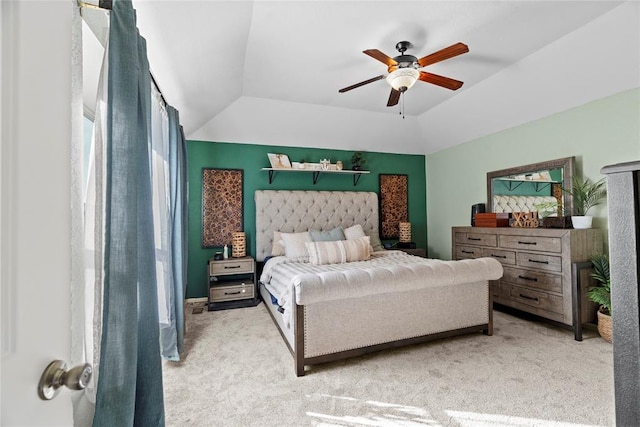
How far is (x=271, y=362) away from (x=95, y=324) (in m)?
1.46

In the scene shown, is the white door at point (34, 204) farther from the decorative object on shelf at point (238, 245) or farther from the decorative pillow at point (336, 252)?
the decorative object on shelf at point (238, 245)

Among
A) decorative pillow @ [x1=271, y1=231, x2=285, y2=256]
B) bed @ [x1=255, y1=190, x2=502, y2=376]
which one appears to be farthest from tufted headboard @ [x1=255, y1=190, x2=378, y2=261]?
bed @ [x1=255, y1=190, x2=502, y2=376]

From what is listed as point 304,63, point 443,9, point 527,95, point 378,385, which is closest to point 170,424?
point 378,385

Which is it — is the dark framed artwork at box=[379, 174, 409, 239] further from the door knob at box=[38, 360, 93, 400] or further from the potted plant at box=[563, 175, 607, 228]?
the door knob at box=[38, 360, 93, 400]

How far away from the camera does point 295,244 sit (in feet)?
12.7

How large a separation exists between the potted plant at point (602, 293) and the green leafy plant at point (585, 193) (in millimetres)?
556

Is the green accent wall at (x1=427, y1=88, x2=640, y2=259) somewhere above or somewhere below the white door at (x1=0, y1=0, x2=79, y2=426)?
above

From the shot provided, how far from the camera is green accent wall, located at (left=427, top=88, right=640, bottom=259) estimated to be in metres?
2.76

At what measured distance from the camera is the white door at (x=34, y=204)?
0.46 m

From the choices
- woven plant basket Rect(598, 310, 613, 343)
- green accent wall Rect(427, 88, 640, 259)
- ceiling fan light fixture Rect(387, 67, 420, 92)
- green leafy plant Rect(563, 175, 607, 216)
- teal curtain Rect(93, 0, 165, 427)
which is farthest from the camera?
green leafy plant Rect(563, 175, 607, 216)

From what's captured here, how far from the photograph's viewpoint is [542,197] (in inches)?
135

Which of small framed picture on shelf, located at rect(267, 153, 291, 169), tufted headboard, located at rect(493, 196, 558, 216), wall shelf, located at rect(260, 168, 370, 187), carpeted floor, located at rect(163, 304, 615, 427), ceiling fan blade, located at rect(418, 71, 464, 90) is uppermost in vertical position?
ceiling fan blade, located at rect(418, 71, 464, 90)

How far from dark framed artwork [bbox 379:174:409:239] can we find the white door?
186 inches

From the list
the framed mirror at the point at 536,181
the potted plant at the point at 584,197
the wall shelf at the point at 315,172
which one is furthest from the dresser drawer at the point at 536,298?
the wall shelf at the point at 315,172
